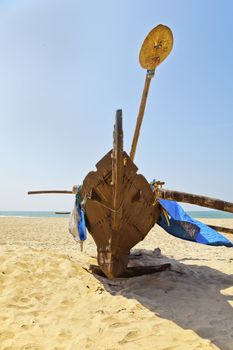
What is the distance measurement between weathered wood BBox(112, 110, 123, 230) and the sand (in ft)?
3.67

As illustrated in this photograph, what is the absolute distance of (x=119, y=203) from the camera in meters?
4.55

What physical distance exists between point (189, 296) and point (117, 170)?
83.8 inches

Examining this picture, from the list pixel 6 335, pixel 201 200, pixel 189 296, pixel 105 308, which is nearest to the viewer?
pixel 6 335

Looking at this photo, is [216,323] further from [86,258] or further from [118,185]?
[86,258]

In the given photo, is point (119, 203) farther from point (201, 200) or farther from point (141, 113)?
point (141, 113)

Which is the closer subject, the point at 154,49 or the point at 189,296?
the point at 189,296

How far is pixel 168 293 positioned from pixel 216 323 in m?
1.26

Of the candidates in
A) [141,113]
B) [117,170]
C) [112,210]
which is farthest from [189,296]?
[141,113]

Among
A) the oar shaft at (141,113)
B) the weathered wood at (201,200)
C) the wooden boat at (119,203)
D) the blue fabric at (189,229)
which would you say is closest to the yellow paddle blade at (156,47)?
the oar shaft at (141,113)

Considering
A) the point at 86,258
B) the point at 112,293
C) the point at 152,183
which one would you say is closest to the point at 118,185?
the point at 152,183

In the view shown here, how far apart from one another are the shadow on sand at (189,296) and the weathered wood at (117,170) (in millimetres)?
1071

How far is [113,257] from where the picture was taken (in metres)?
4.82

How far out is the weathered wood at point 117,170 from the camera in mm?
4152

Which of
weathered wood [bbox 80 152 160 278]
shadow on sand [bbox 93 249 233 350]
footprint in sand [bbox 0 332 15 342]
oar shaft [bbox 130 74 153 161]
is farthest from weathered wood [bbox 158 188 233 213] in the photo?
oar shaft [bbox 130 74 153 161]
